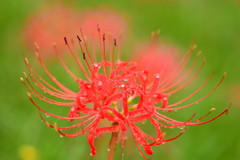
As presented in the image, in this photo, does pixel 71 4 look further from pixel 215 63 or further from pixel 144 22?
pixel 215 63

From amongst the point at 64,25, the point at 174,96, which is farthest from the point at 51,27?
the point at 174,96

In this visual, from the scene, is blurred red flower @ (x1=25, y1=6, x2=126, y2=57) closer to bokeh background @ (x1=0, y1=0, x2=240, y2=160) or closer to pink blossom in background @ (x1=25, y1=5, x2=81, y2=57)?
pink blossom in background @ (x1=25, y1=5, x2=81, y2=57)

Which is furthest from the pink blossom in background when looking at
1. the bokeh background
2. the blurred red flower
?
the bokeh background

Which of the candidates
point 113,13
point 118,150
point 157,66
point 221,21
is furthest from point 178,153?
point 221,21

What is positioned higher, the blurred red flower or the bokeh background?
the blurred red flower

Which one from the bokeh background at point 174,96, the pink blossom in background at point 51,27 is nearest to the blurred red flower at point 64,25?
the pink blossom in background at point 51,27

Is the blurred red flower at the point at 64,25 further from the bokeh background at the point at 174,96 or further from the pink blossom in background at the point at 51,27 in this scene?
the bokeh background at the point at 174,96
